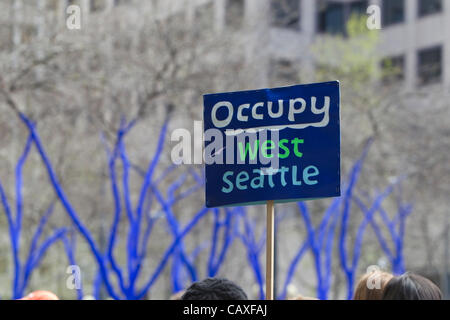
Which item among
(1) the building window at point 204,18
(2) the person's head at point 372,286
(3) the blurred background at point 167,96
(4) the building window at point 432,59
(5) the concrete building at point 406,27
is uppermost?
(5) the concrete building at point 406,27

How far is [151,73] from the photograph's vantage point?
47.4 feet

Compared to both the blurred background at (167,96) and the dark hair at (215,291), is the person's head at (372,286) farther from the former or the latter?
the blurred background at (167,96)

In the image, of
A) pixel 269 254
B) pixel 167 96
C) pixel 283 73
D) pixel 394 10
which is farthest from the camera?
pixel 394 10

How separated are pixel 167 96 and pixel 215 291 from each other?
1076 centimetres

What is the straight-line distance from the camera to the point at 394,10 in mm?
35000

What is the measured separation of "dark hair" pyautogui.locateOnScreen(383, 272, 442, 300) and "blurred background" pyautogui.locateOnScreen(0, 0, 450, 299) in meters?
8.70

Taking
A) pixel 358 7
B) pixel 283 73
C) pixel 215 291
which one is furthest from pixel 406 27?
pixel 215 291

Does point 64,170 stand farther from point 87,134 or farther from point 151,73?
point 151,73

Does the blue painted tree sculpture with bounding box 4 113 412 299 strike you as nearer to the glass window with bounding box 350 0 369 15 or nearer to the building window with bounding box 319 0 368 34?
the glass window with bounding box 350 0 369 15

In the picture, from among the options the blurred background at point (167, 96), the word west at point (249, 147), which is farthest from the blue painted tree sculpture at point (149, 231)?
the word west at point (249, 147)

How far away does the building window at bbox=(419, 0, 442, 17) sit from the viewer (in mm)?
33406

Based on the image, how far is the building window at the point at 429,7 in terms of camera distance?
3341 centimetres

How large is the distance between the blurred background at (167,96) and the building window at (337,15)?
7.05 meters

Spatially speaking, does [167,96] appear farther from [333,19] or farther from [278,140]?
[333,19]
